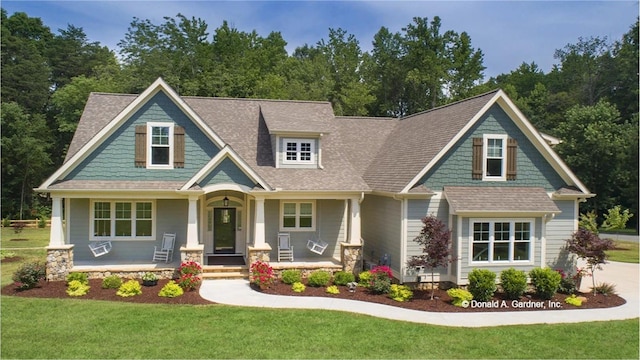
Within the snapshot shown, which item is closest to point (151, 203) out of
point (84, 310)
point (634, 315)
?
point (84, 310)

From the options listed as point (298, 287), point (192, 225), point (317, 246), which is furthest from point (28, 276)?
point (317, 246)

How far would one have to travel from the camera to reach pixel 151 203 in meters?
18.7

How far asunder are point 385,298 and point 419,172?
175 inches

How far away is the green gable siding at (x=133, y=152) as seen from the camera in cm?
1755

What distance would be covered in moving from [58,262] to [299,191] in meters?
8.63

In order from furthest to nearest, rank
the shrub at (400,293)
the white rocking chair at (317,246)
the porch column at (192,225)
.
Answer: the white rocking chair at (317,246) → the porch column at (192,225) → the shrub at (400,293)

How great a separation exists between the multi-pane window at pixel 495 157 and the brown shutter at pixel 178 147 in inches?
438

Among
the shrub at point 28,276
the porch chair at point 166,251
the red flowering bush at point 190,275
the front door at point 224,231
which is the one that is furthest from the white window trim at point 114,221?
the red flowering bush at point 190,275

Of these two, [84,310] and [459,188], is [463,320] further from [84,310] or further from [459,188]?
[84,310]

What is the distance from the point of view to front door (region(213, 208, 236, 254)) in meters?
20.3

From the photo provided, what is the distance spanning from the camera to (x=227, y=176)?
688 inches

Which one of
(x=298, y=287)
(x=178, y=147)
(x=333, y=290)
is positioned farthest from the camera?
(x=178, y=147)

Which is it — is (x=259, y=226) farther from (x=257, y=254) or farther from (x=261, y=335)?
(x=261, y=335)

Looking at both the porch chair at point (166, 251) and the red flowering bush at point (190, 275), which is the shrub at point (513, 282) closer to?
the red flowering bush at point (190, 275)
